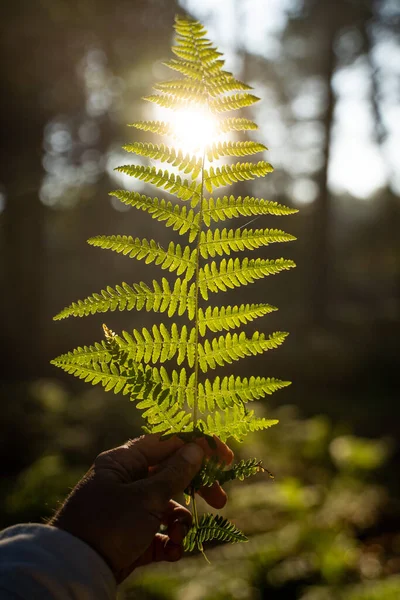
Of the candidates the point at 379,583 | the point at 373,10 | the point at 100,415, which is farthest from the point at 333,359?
the point at 373,10

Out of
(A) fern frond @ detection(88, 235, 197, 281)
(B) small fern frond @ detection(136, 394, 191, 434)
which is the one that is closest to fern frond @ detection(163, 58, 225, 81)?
(A) fern frond @ detection(88, 235, 197, 281)

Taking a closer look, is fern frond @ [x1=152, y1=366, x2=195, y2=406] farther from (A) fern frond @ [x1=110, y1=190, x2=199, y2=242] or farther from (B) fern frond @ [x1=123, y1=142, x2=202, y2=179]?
(B) fern frond @ [x1=123, y1=142, x2=202, y2=179]

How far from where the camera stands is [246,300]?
19172 mm

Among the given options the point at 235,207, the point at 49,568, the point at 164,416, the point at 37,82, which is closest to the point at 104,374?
the point at 164,416

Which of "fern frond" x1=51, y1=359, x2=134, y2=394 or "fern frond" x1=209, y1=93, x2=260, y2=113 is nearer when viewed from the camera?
"fern frond" x1=51, y1=359, x2=134, y2=394

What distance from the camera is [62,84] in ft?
37.9

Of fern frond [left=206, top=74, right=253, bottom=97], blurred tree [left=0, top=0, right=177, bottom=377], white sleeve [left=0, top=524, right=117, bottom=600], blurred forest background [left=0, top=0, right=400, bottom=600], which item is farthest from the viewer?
blurred tree [left=0, top=0, right=177, bottom=377]

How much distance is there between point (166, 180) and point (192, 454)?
0.77 meters

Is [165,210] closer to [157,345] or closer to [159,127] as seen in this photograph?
[159,127]

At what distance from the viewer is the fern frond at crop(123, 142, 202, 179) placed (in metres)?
1.28

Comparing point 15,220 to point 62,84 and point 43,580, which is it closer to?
point 62,84

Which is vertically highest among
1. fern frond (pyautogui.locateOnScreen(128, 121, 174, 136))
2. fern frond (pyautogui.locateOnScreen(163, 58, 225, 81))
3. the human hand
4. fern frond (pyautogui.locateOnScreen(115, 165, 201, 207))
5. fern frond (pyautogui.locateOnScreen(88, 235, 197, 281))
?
fern frond (pyautogui.locateOnScreen(163, 58, 225, 81))

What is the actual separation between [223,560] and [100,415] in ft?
14.6

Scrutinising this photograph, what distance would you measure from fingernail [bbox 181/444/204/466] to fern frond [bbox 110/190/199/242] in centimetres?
59
